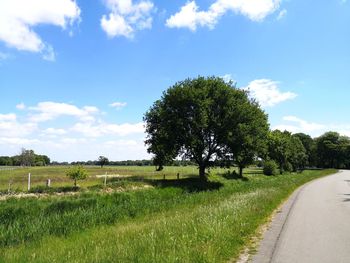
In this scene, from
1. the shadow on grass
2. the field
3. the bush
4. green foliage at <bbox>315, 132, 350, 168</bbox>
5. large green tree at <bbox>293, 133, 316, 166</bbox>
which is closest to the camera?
the field

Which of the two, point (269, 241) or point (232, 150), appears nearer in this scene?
point (269, 241)

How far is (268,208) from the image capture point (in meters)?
18.0

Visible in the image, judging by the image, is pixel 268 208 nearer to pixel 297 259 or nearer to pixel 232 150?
pixel 297 259

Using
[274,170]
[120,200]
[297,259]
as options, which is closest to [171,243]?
[297,259]

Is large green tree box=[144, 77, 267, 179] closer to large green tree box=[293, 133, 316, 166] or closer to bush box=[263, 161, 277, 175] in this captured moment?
bush box=[263, 161, 277, 175]

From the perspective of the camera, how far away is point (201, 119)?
4166 cm

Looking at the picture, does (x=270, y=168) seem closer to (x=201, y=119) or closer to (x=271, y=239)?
(x=201, y=119)

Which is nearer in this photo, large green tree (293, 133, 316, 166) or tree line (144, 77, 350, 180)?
tree line (144, 77, 350, 180)

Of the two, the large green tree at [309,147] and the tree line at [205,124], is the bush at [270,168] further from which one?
the large green tree at [309,147]

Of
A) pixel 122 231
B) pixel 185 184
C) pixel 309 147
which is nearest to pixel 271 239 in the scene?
pixel 122 231

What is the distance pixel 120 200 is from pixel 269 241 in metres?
16.9

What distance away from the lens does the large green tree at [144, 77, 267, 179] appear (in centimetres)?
4272

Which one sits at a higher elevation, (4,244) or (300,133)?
(300,133)

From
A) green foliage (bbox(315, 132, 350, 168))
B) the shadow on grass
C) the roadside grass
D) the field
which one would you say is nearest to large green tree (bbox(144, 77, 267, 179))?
the shadow on grass
